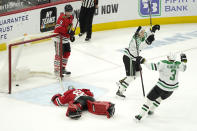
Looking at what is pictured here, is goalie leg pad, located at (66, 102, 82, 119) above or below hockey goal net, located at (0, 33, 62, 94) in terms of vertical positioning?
below

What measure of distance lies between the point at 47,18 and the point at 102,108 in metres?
3.86

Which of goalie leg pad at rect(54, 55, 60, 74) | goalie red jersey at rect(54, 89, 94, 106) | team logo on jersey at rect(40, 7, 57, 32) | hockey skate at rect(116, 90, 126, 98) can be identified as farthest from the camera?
team logo on jersey at rect(40, 7, 57, 32)

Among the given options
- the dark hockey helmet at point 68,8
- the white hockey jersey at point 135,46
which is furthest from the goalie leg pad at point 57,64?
the white hockey jersey at point 135,46

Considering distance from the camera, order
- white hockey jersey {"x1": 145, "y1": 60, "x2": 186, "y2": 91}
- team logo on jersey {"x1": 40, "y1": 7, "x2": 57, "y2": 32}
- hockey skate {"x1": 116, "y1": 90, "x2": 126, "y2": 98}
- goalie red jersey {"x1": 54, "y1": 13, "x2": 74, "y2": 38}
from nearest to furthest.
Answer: white hockey jersey {"x1": 145, "y1": 60, "x2": 186, "y2": 91} → hockey skate {"x1": 116, "y1": 90, "x2": 126, "y2": 98} → goalie red jersey {"x1": 54, "y1": 13, "x2": 74, "y2": 38} → team logo on jersey {"x1": 40, "y1": 7, "x2": 57, "y2": 32}

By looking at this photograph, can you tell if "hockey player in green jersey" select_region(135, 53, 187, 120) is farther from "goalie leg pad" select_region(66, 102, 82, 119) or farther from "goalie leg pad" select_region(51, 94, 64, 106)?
"goalie leg pad" select_region(51, 94, 64, 106)

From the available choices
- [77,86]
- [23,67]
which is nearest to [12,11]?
[23,67]

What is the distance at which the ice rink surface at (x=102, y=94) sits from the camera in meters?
5.01

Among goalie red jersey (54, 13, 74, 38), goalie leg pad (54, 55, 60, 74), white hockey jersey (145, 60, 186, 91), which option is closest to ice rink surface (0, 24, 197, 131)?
goalie leg pad (54, 55, 60, 74)

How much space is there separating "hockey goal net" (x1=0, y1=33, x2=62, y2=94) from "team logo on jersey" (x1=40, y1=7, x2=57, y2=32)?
5.87 ft

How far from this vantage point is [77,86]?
6.32 metres

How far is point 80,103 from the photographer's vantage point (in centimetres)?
528

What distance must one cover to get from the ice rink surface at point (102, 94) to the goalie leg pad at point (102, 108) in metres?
0.07

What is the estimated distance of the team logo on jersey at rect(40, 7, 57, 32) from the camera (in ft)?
27.6

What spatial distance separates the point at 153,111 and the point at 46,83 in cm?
204
